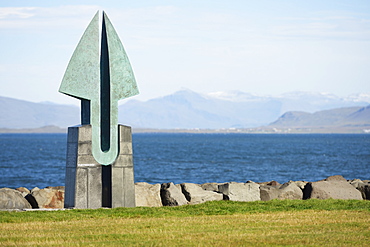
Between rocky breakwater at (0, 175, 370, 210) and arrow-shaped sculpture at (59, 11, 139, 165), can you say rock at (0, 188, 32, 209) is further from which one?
arrow-shaped sculpture at (59, 11, 139, 165)

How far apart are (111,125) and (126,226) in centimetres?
423

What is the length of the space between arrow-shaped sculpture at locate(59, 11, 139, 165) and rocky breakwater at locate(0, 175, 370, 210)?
1916mm

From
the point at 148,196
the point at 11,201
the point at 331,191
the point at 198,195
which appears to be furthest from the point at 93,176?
the point at 331,191

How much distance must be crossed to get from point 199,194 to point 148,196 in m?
1.50

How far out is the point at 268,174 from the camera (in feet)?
164

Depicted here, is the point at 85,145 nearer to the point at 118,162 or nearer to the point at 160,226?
the point at 118,162

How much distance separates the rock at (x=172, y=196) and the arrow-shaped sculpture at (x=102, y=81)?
196 cm

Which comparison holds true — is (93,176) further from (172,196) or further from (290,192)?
(290,192)

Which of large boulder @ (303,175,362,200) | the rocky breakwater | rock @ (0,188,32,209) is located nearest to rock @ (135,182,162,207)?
the rocky breakwater

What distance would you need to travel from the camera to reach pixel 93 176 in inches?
609

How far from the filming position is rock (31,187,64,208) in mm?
16720

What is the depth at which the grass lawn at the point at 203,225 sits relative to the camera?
34.4 ft

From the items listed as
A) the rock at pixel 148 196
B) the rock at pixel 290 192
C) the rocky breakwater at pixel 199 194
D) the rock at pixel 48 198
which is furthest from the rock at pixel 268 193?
the rock at pixel 48 198

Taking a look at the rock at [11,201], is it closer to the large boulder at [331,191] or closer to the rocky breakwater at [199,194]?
the rocky breakwater at [199,194]
